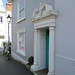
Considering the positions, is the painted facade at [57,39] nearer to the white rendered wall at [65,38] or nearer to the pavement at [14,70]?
the white rendered wall at [65,38]

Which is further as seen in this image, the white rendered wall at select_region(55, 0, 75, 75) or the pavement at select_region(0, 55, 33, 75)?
the pavement at select_region(0, 55, 33, 75)

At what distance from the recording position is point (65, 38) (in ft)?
11.2

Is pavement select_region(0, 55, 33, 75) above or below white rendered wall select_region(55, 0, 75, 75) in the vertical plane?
below

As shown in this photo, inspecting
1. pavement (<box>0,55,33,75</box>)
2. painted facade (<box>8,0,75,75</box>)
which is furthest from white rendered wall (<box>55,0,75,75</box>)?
A: pavement (<box>0,55,33,75</box>)

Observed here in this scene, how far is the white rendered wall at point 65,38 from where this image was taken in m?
3.14

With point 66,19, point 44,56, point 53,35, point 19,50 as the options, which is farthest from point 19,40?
point 66,19

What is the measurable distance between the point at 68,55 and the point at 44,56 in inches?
88.8

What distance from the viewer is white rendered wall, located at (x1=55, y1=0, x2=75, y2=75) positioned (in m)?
3.14

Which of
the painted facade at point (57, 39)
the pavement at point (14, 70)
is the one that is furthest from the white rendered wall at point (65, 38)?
the pavement at point (14, 70)

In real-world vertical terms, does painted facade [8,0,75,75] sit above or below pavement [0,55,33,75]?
above

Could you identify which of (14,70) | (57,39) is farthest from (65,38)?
(14,70)

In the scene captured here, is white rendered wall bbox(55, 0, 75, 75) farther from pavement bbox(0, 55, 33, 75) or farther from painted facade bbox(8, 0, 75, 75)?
pavement bbox(0, 55, 33, 75)

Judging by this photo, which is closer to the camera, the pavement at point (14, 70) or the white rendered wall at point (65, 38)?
the white rendered wall at point (65, 38)

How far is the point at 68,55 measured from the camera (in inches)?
130
